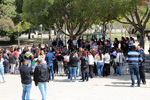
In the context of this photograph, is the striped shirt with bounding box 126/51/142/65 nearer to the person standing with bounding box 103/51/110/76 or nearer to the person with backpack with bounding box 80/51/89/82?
the person with backpack with bounding box 80/51/89/82

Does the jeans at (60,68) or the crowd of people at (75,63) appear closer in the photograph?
the crowd of people at (75,63)

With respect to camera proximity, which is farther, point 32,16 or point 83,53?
point 32,16

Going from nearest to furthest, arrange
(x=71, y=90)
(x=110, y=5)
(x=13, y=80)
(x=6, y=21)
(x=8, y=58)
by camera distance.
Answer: (x=71, y=90) → (x=13, y=80) → (x=8, y=58) → (x=110, y=5) → (x=6, y=21)

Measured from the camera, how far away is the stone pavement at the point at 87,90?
399 inches

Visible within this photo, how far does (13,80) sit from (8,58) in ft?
7.23

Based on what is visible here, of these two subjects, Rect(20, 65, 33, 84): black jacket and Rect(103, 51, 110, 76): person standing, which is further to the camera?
Rect(103, 51, 110, 76): person standing

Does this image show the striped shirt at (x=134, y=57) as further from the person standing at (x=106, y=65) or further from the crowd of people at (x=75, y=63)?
the person standing at (x=106, y=65)

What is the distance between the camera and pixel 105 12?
72.6ft

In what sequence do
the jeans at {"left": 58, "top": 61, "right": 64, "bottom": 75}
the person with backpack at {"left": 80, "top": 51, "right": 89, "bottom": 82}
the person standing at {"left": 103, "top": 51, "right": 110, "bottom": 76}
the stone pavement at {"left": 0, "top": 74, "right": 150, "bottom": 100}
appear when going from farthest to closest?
1. the jeans at {"left": 58, "top": 61, "right": 64, "bottom": 75}
2. the person standing at {"left": 103, "top": 51, "right": 110, "bottom": 76}
3. the person with backpack at {"left": 80, "top": 51, "right": 89, "bottom": 82}
4. the stone pavement at {"left": 0, "top": 74, "right": 150, "bottom": 100}

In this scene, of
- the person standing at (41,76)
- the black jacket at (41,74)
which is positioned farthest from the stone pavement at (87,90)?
the black jacket at (41,74)

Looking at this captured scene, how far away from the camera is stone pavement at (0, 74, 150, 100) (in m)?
10.1

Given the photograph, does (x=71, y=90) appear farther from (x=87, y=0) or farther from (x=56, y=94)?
(x=87, y=0)

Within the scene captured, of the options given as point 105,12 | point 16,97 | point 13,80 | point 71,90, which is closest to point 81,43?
point 105,12

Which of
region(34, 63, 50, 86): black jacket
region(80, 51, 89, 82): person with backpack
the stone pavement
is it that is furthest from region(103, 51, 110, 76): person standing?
region(34, 63, 50, 86): black jacket
